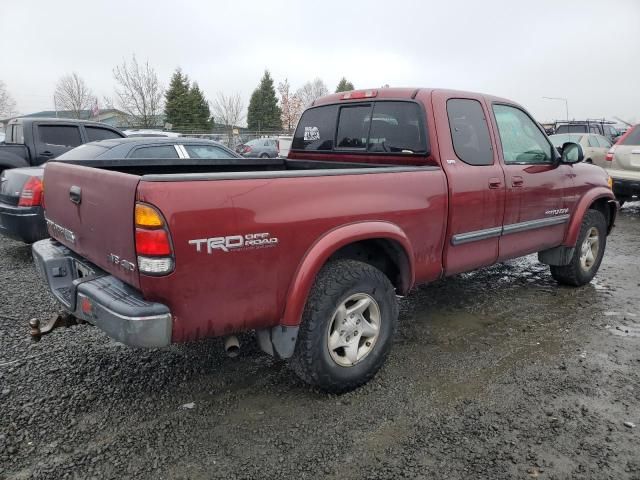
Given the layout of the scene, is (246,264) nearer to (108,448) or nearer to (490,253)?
(108,448)

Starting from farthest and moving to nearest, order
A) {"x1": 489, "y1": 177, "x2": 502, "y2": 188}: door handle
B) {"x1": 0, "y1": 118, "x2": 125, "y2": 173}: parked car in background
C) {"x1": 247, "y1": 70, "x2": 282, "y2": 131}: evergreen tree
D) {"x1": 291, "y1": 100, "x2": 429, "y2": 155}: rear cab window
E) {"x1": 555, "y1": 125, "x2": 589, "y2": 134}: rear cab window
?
{"x1": 247, "y1": 70, "x2": 282, "y2": 131}: evergreen tree, {"x1": 555, "y1": 125, "x2": 589, "y2": 134}: rear cab window, {"x1": 0, "y1": 118, "x2": 125, "y2": 173}: parked car in background, {"x1": 489, "y1": 177, "x2": 502, "y2": 188}: door handle, {"x1": 291, "y1": 100, "x2": 429, "y2": 155}: rear cab window

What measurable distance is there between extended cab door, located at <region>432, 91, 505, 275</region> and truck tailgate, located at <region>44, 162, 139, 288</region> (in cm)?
219

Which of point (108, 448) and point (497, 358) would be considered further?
point (497, 358)

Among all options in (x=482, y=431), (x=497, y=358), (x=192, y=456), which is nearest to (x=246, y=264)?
(x=192, y=456)

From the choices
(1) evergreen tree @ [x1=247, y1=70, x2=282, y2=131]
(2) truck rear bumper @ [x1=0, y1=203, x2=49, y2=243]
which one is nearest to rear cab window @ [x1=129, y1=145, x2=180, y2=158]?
(2) truck rear bumper @ [x1=0, y1=203, x2=49, y2=243]

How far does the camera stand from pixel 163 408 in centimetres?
296

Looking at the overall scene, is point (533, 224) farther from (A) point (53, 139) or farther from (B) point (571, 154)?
(A) point (53, 139)

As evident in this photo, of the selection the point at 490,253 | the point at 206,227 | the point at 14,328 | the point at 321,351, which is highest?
the point at 206,227

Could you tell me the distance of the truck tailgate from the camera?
236cm

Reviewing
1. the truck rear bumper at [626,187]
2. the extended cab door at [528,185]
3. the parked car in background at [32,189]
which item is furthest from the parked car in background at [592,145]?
the parked car in background at [32,189]

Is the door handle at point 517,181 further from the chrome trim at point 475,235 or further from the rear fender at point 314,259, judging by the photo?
the rear fender at point 314,259

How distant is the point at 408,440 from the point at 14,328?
11.0 ft

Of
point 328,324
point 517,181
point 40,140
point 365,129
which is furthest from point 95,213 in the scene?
point 40,140

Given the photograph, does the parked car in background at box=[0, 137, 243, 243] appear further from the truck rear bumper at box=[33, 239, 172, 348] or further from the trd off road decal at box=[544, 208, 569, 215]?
the trd off road decal at box=[544, 208, 569, 215]
